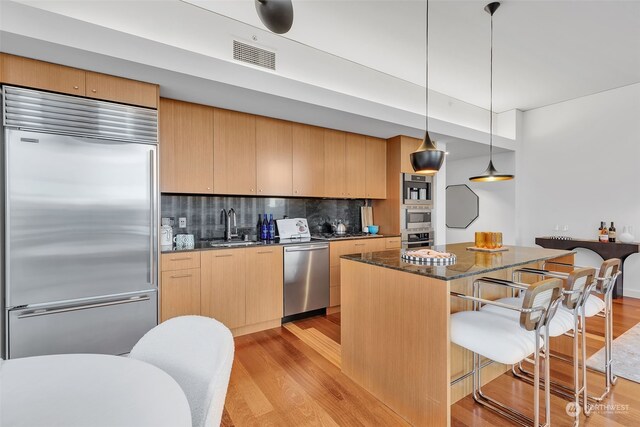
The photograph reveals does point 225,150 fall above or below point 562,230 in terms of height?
above

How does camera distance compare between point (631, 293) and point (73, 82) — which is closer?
point (73, 82)

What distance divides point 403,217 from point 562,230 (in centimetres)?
277

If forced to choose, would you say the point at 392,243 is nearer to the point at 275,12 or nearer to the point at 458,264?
the point at 458,264

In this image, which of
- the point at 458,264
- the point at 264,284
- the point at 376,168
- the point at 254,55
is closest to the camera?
the point at 458,264

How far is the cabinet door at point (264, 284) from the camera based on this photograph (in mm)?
3115

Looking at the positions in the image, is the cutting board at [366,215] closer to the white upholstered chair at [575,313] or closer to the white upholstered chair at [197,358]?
the white upholstered chair at [575,313]

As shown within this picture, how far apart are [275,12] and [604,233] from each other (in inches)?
211

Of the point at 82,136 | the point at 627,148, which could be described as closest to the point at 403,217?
A: the point at 627,148

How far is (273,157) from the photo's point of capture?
3.56 m

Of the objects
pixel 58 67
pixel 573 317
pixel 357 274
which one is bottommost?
pixel 573 317

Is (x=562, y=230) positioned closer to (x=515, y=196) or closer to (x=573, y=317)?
(x=515, y=196)

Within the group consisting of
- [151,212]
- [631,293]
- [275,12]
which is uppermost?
[275,12]

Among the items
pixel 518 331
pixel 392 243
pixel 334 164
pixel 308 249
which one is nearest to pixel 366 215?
pixel 392 243

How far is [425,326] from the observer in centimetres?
170
